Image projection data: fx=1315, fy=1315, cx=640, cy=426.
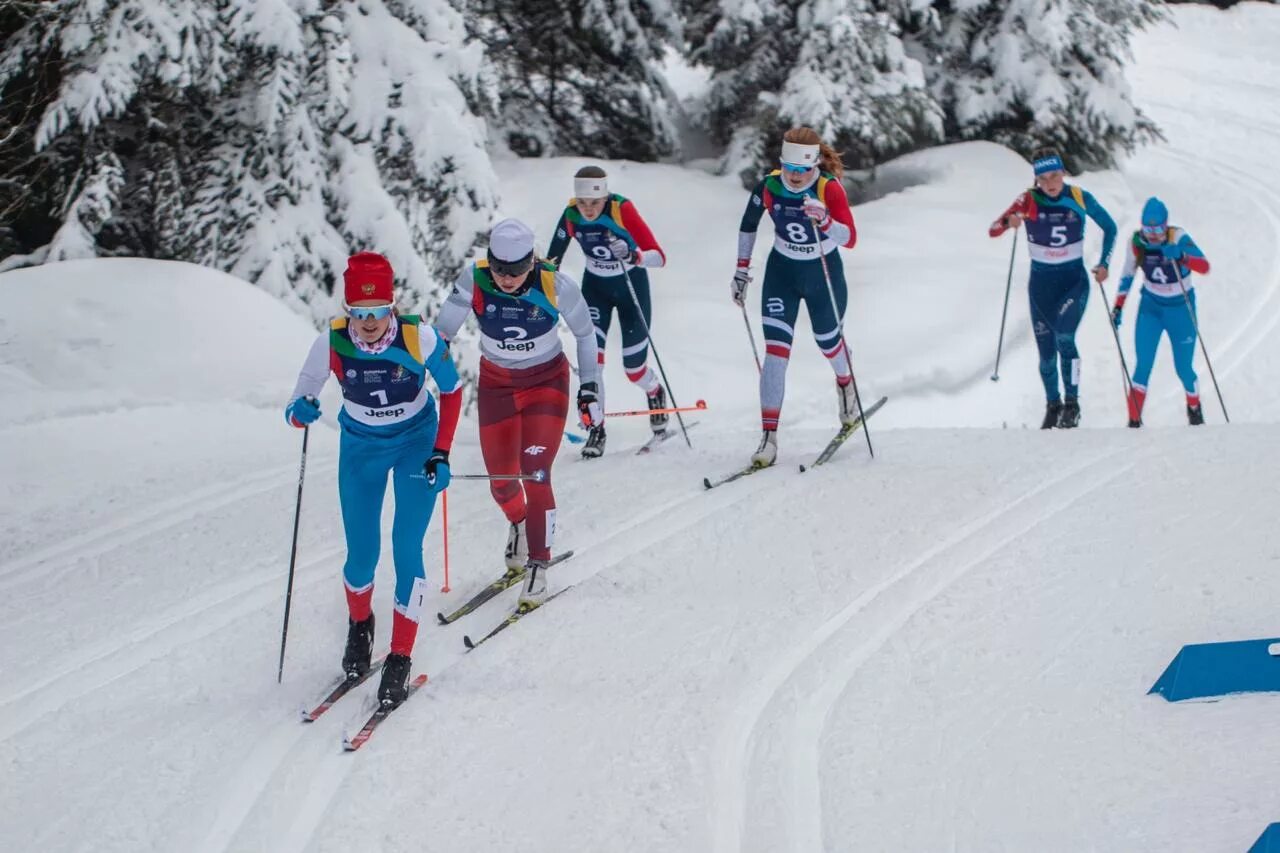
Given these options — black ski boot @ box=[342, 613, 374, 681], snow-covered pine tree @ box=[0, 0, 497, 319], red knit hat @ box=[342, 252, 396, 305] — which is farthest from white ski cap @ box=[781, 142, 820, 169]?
snow-covered pine tree @ box=[0, 0, 497, 319]

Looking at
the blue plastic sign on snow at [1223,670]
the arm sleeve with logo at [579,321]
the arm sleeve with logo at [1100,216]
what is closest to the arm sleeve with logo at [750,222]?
the arm sleeve with logo at [579,321]

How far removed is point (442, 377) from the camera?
241 inches

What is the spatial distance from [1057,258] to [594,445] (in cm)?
403

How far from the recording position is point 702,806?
16.8ft

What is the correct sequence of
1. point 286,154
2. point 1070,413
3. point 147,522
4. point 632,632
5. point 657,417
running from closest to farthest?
point 632,632, point 147,522, point 657,417, point 1070,413, point 286,154

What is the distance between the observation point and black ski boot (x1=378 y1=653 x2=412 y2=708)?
602cm

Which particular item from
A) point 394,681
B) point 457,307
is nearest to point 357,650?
point 394,681

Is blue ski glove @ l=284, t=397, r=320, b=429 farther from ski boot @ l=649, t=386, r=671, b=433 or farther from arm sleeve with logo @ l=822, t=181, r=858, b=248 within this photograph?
ski boot @ l=649, t=386, r=671, b=433

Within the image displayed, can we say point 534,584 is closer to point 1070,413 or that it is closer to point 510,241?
point 510,241

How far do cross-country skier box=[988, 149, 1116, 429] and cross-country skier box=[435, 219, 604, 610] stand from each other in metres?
4.56

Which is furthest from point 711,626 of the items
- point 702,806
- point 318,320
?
point 318,320

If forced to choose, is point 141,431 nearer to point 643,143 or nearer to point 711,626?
point 711,626

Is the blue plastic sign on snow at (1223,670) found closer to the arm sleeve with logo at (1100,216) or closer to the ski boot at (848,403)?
the ski boot at (848,403)

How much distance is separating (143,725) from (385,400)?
1887 millimetres
